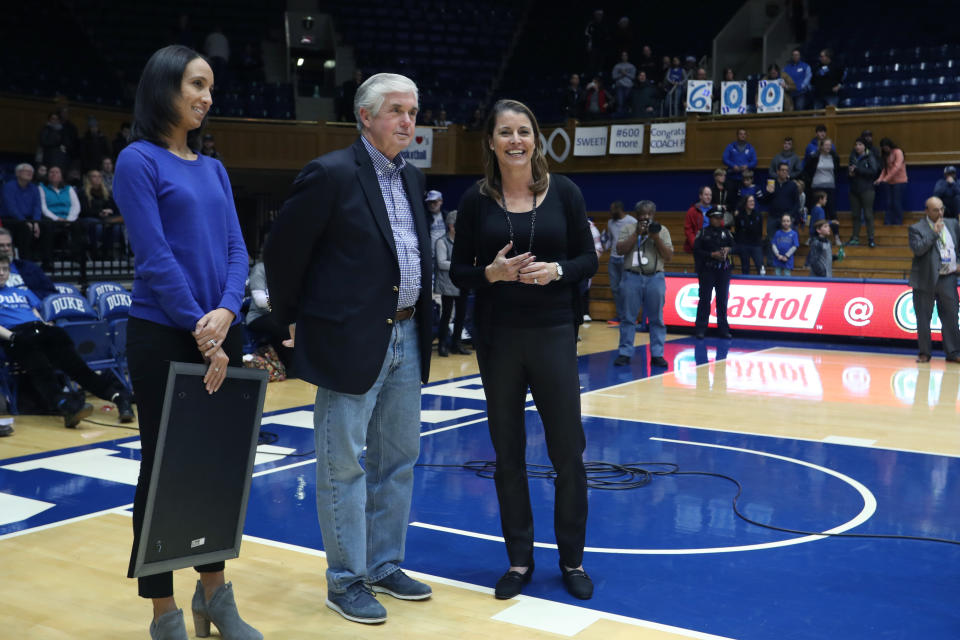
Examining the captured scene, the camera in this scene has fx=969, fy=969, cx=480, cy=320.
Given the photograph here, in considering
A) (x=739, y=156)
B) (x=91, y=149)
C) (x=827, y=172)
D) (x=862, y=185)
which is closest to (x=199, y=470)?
(x=91, y=149)

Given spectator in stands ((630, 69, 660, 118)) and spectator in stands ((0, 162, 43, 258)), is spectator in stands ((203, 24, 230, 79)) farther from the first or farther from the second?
spectator in stands ((0, 162, 43, 258))

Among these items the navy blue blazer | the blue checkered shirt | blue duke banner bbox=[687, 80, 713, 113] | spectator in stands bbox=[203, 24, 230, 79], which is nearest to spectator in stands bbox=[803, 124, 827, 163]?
blue duke banner bbox=[687, 80, 713, 113]

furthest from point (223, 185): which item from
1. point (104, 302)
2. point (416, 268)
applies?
point (104, 302)

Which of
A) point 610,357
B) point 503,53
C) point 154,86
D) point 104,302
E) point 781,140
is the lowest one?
point 610,357

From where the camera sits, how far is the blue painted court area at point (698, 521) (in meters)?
3.70

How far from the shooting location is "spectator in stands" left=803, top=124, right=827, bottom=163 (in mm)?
16703

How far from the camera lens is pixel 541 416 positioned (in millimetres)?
3850

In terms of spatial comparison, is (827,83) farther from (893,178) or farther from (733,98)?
(893,178)

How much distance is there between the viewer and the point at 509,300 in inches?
150

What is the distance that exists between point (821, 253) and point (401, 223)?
12095 millimetres

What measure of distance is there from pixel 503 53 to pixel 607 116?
17.2ft

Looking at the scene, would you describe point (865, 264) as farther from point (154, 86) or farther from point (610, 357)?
point (154, 86)

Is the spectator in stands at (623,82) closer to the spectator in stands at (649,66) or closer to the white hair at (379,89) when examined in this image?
the spectator in stands at (649,66)

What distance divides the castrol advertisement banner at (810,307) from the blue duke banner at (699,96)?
5.84m
